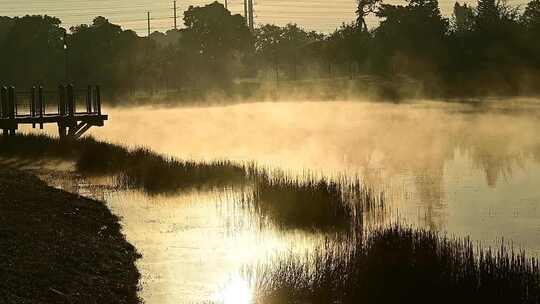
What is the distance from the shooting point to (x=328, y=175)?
90.0 feet

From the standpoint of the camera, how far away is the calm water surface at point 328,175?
15672 mm

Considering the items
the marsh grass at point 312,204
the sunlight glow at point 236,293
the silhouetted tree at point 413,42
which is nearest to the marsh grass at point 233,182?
the marsh grass at point 312,204

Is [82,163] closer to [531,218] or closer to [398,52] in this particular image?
[531,218]

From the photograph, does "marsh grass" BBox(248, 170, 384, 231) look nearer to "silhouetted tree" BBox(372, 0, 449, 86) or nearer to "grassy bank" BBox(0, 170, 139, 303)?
"grassy bank" BBox(0, 170, 139, 303)

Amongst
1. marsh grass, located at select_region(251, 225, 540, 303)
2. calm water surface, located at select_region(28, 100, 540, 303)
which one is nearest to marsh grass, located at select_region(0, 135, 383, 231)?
calm water surface, located at select_region(28, 100, 540, 303)

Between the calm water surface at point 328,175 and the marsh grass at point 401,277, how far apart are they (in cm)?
79

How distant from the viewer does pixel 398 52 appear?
291ft

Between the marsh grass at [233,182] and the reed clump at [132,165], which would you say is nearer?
the marsh grass at [233,182]

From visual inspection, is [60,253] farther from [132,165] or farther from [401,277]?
[132,165]

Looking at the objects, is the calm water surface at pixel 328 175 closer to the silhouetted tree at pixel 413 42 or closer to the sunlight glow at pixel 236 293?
the sunlight glow at pixel 236 293

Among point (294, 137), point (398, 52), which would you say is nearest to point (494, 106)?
point (398, 52)

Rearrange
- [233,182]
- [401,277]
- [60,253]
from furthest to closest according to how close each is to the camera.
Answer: [233,182] < [60,253] < [401,277]

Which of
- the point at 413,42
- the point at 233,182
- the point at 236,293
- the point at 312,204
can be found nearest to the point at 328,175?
the point at 233,182

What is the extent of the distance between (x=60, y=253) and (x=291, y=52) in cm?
12030
